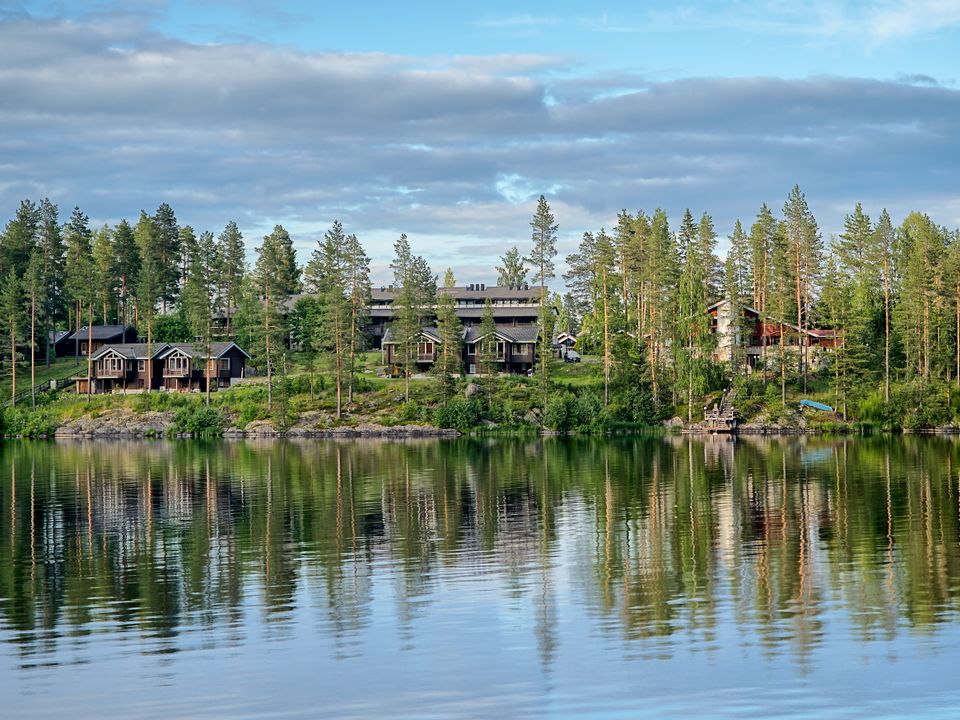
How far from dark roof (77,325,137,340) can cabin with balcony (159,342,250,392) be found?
45.5 feet

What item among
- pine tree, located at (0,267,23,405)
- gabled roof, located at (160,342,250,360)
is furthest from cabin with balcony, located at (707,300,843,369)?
pine tree, located at (0,267,23,405)

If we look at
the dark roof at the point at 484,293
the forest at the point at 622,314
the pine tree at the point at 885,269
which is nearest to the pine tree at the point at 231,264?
the forest at the point at 622,314

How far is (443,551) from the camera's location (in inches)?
1474

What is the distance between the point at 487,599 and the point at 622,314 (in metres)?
108

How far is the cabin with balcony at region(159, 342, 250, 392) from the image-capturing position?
131500mm

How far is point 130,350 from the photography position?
134 m

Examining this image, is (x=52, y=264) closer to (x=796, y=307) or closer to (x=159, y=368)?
(x=159, y=368)

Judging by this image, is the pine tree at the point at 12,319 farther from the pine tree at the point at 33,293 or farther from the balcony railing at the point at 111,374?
the balcony railing at the point at 111,374

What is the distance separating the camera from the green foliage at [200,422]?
379ft

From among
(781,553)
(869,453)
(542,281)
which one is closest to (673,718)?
(781,553)

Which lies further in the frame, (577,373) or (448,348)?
(577,373)

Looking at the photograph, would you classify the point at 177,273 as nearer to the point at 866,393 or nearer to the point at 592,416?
the point at 592,416

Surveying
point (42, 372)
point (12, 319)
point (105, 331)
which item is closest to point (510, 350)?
point (105, 331)

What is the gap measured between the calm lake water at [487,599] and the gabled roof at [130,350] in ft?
245
